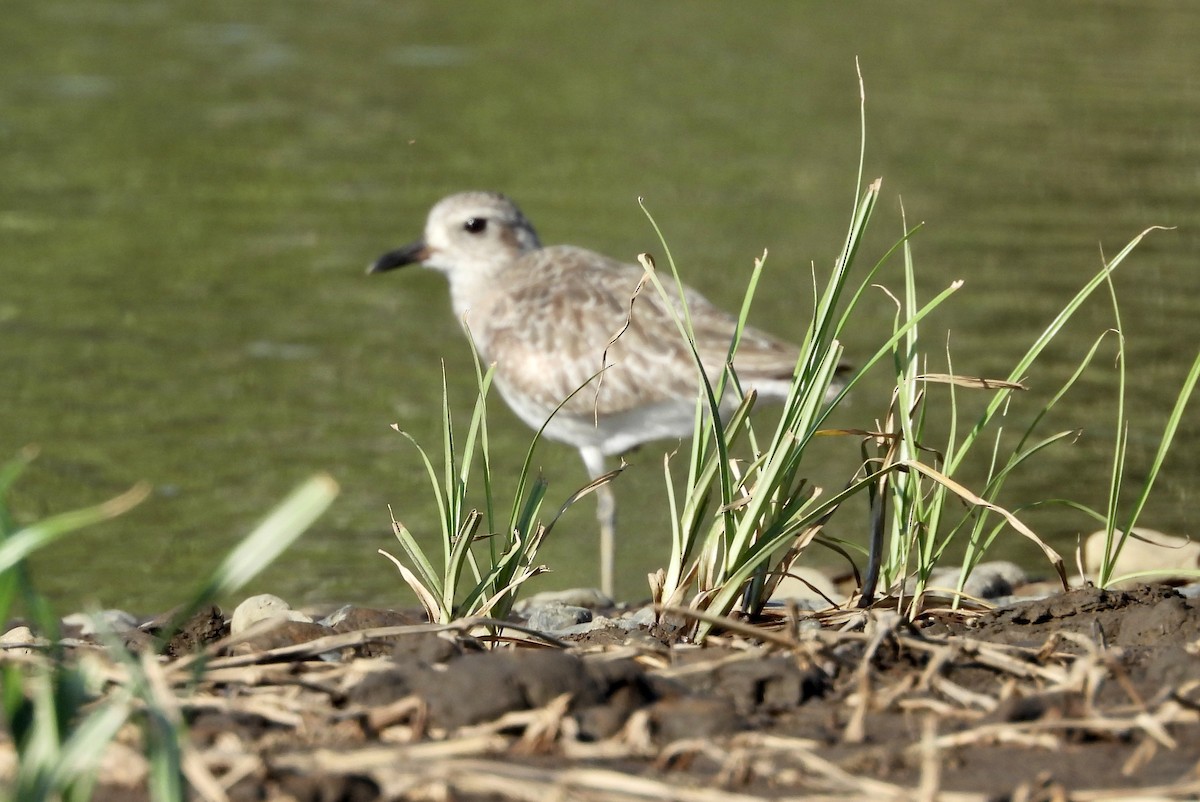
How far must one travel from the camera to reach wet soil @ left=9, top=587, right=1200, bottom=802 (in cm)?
254

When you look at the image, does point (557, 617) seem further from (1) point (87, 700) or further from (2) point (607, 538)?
(1) point (87, 700)

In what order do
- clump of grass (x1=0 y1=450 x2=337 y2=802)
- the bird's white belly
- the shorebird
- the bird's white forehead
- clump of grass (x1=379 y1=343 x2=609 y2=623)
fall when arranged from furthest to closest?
the bird's white forehead < the bird's white belly < the shorebird < clump of grass (x1=379 y1=343 x2=609 y2=623) < clump of grass (x1=0 y1=450 x2=337 y2=802)

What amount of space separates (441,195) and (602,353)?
239 inches

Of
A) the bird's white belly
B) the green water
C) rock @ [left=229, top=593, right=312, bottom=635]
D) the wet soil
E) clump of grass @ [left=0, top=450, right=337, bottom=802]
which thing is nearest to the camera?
clump of grass @ [left=0, top=450, right=337, bottom=802]

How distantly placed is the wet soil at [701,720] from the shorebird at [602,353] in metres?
3.19

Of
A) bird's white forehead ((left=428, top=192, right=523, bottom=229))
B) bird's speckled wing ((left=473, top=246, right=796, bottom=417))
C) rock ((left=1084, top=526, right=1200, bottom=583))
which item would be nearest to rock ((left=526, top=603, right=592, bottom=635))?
bird's speckled wing ((left=473, top=246, right=796, bottom=417))

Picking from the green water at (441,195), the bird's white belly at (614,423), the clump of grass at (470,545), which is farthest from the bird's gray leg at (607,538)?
the clump of grass at (470,545)

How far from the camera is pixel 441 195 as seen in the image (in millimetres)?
12688

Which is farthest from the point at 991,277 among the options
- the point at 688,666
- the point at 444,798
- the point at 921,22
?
the point at 921,22

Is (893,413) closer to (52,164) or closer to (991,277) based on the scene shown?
(991,277)

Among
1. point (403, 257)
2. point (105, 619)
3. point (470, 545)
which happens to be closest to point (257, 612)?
point (105, 619)

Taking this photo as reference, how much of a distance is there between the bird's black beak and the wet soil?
199 inches

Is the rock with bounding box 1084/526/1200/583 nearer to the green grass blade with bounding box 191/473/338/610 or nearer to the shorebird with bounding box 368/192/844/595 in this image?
the shorebird with bounding box 368/192/844/595

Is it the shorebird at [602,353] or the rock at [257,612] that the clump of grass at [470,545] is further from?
the shorebird at [602,353]
